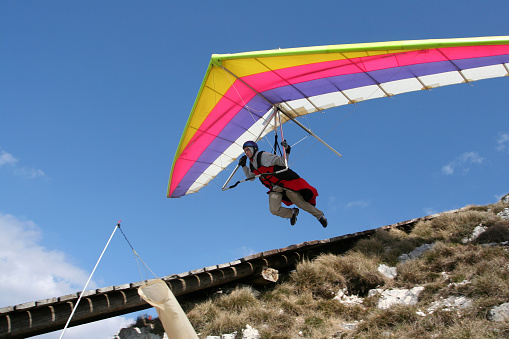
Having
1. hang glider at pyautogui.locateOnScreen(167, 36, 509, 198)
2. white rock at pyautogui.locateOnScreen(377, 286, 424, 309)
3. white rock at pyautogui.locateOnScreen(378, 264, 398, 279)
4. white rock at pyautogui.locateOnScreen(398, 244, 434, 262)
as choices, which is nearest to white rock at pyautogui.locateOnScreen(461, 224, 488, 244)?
white rock at pyautogui.locateOnScreen(398, 244, 434, 262)

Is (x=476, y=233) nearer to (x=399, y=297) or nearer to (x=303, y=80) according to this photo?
(x=399, y=297)

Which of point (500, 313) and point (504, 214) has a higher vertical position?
point (504, 214)

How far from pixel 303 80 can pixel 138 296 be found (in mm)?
4680

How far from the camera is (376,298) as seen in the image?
20.7 ft

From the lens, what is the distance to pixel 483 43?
543 centimetres

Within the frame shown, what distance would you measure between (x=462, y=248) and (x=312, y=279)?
107 inches

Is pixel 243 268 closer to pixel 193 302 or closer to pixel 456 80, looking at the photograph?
pixel 193 302

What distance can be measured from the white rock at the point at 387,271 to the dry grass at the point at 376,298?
150mm

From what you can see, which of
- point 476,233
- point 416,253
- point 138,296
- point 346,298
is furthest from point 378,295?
point 138,296

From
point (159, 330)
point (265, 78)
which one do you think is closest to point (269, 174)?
point (265, 78)

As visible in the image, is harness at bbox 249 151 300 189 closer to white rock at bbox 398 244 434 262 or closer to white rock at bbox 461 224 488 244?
white rock at bbox 398 244 434 262

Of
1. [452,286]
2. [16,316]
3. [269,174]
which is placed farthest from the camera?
[269,174]

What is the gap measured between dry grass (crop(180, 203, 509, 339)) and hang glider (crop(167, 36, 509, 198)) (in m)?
3.08

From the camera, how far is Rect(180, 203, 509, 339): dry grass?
16.0 ft
